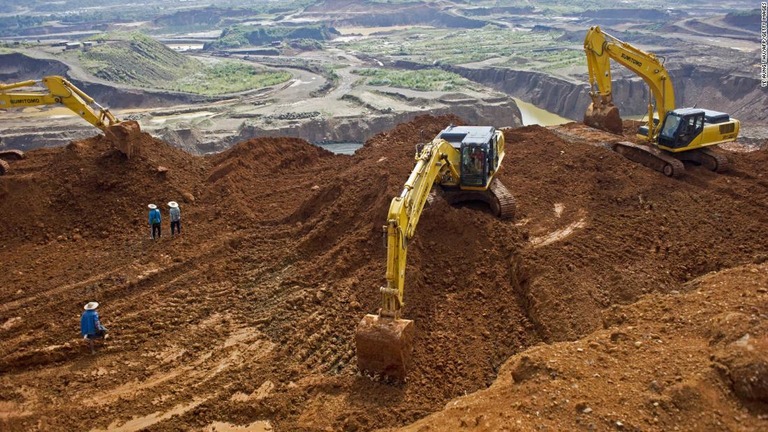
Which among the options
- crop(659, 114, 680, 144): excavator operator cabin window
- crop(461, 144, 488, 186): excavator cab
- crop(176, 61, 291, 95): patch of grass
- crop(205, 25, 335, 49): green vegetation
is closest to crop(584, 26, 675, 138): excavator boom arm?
crop(659, 114, 680, 144): excavator operator cabin window

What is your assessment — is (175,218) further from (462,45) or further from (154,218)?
(462,45)

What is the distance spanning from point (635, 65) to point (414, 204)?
1277cm

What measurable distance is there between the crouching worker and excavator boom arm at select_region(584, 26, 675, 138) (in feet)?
53.9

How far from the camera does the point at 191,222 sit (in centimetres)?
1667

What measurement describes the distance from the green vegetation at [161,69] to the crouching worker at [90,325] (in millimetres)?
43309

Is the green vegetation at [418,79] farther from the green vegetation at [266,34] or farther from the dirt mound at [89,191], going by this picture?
the green vegetation at [266,34]

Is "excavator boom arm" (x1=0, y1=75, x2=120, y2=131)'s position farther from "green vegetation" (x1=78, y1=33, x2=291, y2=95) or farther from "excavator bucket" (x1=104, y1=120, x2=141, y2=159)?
"green vegetation" (x1=78, y1=33, x2=291, y2=95)

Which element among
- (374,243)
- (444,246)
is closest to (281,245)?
(374,243)

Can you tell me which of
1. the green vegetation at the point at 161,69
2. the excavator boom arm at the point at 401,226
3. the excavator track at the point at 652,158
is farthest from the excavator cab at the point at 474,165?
the green vegetation at the point at 161,69

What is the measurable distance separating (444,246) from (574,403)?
636cm

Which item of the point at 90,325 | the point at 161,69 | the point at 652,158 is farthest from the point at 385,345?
the point at 161,69

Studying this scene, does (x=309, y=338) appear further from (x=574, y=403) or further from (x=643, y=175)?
(x=643, y=175)

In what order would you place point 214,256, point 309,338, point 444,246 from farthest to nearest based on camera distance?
1. point 214,256
2. point 444,246
3. point 309,338

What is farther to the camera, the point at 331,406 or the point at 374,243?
the point at 374,243
